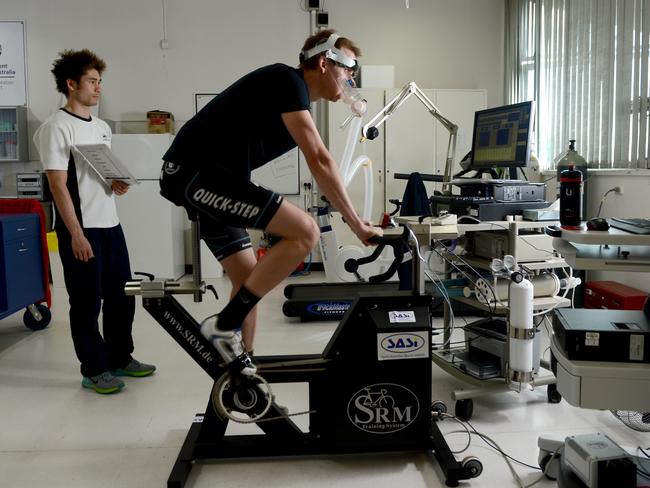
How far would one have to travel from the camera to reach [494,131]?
10.6 feet

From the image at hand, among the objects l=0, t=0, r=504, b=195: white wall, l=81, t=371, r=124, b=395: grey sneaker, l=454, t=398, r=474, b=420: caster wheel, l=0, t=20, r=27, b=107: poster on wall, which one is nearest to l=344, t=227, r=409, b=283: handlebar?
l=454, t=398, r=474, b=420: caster wheel

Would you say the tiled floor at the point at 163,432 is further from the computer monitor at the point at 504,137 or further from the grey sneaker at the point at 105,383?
the computer monitor at the point at 504,137

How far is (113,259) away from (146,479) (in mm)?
1227

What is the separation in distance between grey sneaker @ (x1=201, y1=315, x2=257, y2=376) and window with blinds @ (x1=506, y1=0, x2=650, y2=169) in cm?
332

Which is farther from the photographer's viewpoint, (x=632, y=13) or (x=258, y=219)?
(x=632, y=13)

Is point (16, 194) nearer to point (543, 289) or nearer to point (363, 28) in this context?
point (363, 28)

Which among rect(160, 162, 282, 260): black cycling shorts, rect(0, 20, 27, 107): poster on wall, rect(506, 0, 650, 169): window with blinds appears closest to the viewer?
rect(160, 162, 282, 260): black cycling shorts

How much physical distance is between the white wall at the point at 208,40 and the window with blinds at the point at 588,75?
0.71m

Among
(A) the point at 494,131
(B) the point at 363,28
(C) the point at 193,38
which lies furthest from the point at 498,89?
(A) the point at 494,131

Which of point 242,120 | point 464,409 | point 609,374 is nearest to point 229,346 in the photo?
point 242,120

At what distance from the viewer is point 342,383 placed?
7.00 ft

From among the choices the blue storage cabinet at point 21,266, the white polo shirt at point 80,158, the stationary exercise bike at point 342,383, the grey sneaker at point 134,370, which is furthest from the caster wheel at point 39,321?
the stationary exercise bike at point 342,383

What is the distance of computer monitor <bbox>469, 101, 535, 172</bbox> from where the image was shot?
296 centimetres

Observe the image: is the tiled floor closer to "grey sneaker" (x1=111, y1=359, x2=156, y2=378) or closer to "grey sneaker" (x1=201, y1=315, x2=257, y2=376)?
"grey sneaker" (x1=111, y1=359, x2=156, y2=378)
